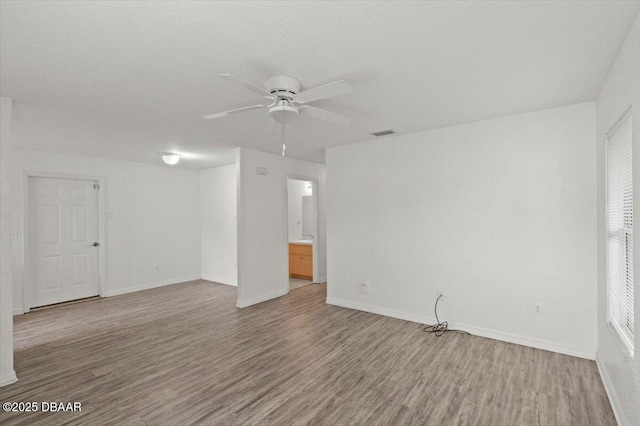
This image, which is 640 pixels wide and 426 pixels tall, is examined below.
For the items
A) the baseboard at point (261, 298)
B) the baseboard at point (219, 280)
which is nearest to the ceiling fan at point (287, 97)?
the baseboard at point (261, 298)

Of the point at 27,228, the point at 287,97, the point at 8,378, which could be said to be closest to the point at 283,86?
the point at 287,97

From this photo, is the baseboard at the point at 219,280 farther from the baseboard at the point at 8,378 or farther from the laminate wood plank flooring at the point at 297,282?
the baseboard at the point at 8,378

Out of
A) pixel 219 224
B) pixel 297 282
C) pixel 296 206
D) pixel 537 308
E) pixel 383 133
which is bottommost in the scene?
pixel 297 282

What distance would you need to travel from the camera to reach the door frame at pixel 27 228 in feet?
15.2

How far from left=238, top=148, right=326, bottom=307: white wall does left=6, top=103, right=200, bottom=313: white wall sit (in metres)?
2.63

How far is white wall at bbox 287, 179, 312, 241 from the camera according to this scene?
24.7 feet

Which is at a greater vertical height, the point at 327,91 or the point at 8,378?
the point at 327,91

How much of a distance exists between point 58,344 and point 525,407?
4.68m

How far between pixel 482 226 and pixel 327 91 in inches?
102

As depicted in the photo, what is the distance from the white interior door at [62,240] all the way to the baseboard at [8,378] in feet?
8.88

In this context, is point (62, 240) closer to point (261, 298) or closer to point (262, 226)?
point (262, 226)

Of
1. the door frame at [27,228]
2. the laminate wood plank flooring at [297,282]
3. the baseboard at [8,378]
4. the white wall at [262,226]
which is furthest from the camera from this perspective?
the laminate wood plank flooring at [297,282]

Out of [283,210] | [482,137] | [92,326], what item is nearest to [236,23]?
[482,137]

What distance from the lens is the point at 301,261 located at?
6754 mm
